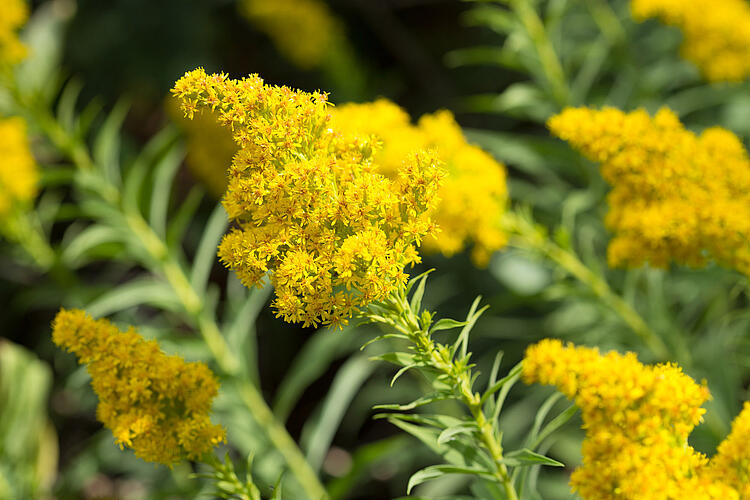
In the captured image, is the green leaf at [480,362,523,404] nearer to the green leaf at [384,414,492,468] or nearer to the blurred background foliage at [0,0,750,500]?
the green leaf at [384,414,492,468]

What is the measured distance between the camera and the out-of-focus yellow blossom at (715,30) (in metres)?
2.51

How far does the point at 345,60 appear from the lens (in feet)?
12.6

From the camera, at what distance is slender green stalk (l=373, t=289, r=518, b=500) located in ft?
4.00

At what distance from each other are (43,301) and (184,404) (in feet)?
6.20

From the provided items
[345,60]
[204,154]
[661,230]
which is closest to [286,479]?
→ [661,230]

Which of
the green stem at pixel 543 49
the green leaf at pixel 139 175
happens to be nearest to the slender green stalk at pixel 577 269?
the green stem at pixel 543 49

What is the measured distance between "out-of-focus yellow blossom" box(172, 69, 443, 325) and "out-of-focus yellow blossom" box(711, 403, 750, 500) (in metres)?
0.69

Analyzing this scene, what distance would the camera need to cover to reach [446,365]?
4.13 feet

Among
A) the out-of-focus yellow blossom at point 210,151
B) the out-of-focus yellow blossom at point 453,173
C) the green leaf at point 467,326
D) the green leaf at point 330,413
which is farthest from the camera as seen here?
the out-of-focus yellow blossom at point 210,151

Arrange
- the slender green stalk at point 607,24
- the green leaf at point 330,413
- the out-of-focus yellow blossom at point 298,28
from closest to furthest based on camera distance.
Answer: the green leaf at point 330,413 → the slender green stalk at point 607,24 → the out-of-focus yellow blossom at point 298,28

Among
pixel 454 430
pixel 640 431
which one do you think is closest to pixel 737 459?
pixel 640 431

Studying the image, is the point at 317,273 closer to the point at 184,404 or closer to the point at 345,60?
the point at 184,404

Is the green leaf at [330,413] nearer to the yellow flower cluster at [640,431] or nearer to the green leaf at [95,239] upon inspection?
the green leaf at [95,239]

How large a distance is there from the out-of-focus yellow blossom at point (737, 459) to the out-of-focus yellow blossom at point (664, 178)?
0.50 meters
